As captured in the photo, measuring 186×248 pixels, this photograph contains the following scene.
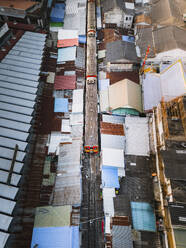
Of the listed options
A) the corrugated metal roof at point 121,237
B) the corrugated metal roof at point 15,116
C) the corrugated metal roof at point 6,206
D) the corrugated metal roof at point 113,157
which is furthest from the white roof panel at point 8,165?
the corrugated metal roof at point 121,237

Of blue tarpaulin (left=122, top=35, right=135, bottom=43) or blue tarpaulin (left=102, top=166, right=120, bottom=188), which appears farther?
blue tarpaulin (left=122, top=35, right=135, bottom=43)

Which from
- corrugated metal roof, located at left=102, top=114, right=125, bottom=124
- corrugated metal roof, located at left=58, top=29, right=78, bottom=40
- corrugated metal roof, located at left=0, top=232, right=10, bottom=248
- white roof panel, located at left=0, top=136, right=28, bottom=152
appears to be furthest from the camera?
corrugated metal roof, located at left=58, top=29, right=78, bottom=40

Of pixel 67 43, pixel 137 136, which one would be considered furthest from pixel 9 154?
pixel 67 43

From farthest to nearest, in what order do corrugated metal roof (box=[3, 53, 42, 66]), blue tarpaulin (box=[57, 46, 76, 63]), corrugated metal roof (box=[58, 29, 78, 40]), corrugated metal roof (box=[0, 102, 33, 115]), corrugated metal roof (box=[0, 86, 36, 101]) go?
1. corrugated metal roof (box=[58, 29, 78, 40])
2. blue tarpaulin (box=[57, 46, 76, 63])
3. corrugated metal roof (box=[3, 53, 42, 66])
4. corrugated metal roof (box=[0, 86, 36, 101])
5. corrugated metal roof (box=[0, 102, 33, 115])

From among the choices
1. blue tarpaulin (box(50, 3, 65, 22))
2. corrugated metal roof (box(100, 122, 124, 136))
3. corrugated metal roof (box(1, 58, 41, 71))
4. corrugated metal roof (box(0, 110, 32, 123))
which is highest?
blue tarpaulin (box(50, 3, 65, 22))

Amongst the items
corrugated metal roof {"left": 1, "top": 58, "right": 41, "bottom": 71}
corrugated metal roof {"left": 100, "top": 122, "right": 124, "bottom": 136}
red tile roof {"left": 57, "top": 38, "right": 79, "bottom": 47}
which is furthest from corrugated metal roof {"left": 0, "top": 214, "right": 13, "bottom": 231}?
red tile roof {"left": 57, "top": 38, "right": 79, "bottom": 47}

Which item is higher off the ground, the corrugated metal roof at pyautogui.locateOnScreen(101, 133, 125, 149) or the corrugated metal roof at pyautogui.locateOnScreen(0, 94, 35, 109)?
the corrugated metal roof at pyautogui.locateOnScreen(0, 94, 35, 109)

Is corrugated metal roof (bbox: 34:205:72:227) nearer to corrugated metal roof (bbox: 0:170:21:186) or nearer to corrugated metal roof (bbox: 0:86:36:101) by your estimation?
corrugated metal roof (bbox: 0:170:21:186)

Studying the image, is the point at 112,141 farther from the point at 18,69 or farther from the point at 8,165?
the point at 18,69
